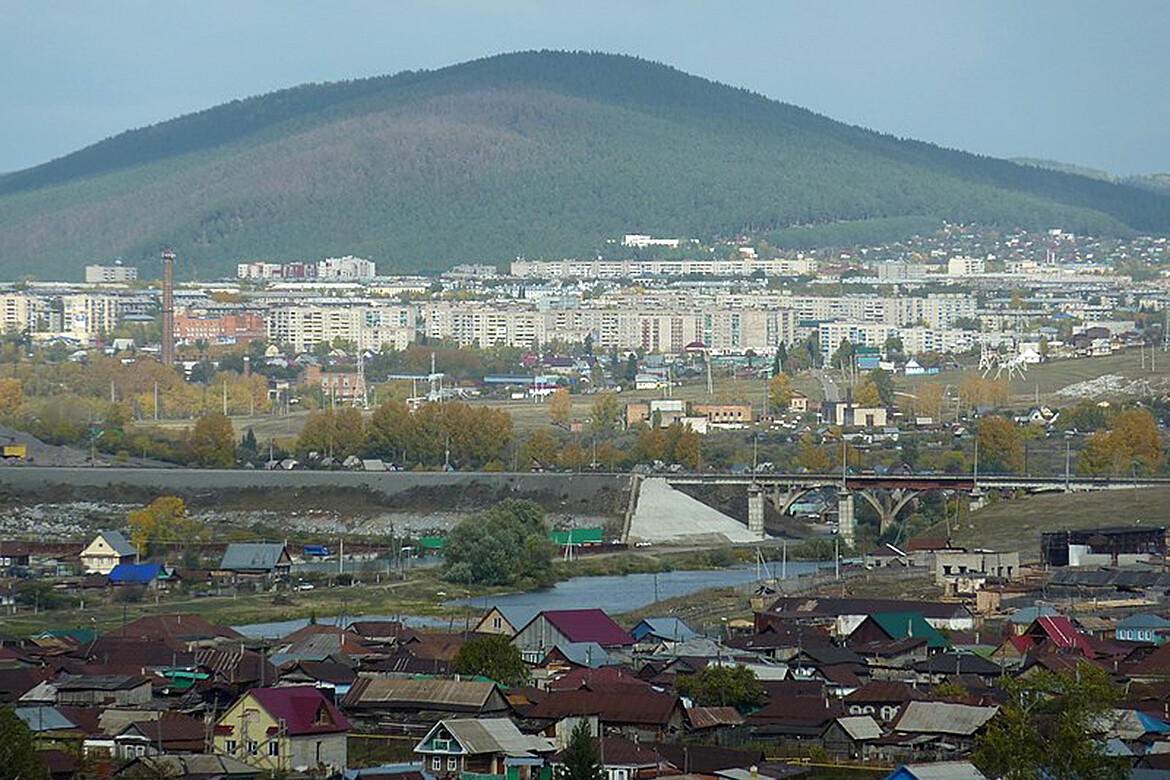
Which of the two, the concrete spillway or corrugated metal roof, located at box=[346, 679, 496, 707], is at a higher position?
corrugated metal roof, located at box=[346, 679, 496, 707]

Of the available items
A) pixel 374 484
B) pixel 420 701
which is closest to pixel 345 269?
pixel 374 484

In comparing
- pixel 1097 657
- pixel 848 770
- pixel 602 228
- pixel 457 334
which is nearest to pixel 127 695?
pixel 848 770

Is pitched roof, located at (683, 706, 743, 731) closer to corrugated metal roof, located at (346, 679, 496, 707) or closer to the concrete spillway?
corrugated metal roof, located at (346, 679, 496, 707)

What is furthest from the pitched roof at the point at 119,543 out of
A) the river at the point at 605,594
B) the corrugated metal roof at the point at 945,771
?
the corrugated metal roof at the point at 945,771

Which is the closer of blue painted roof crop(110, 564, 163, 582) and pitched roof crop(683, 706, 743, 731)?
pitched roof crop(683, 706, 743, 731)

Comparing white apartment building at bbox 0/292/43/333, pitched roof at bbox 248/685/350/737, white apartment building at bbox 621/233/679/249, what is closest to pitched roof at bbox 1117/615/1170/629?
pitched roof at bbox 248/685/350/737

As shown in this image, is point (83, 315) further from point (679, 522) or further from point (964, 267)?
point (679, 522)

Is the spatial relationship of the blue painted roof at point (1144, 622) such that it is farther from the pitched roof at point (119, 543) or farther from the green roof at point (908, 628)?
the pitched roof at point (119, 543)
